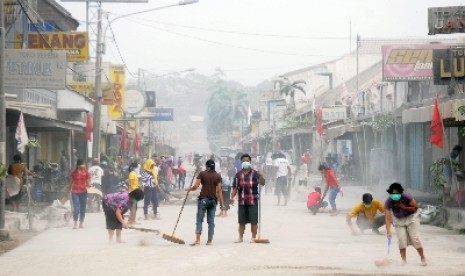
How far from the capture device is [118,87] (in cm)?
4403

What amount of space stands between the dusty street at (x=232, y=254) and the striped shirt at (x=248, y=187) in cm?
80

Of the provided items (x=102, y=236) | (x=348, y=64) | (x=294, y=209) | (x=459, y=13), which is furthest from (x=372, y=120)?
(x=348, y=64)

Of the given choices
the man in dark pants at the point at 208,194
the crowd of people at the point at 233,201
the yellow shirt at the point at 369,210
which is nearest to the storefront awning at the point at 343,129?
the crowd of people at the point at 233,201

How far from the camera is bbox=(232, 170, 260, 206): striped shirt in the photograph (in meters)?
15.0

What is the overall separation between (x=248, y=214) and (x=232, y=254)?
2.02 metres

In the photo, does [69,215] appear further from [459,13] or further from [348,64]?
[348,64]

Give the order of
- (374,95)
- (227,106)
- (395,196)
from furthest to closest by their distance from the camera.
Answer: (227,106), (374,95), (395,196)

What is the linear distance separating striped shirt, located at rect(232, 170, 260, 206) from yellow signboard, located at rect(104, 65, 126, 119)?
28.7 metres

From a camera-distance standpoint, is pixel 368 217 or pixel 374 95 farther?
pixel 374 95

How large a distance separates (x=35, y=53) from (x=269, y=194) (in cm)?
1677

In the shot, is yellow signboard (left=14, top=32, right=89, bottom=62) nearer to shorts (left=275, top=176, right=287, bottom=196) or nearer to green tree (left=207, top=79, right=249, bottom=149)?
shorts (left=275, top=176, right=287, bottom=196)

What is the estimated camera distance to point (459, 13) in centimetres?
2109

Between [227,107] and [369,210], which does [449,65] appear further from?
[227,107]

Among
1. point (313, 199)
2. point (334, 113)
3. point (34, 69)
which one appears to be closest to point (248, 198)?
point (313, 199)
